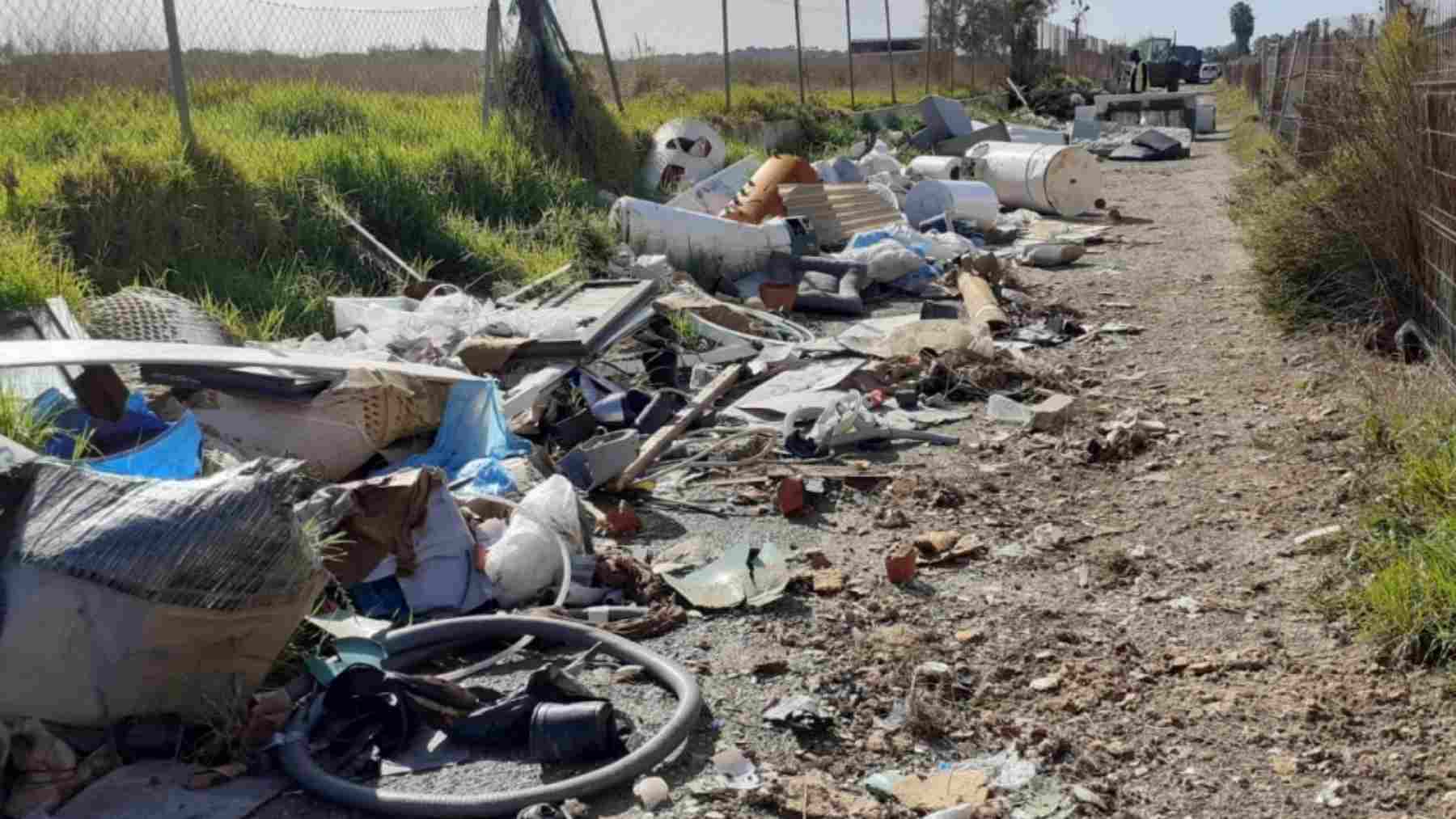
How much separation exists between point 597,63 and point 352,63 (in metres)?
4.46

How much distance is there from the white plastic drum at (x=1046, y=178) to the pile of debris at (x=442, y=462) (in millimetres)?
4441

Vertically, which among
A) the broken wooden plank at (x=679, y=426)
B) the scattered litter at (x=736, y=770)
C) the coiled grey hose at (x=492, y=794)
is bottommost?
the scattered litter at (x=736, y=770)

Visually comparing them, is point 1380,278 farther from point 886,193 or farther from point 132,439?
point 886,193

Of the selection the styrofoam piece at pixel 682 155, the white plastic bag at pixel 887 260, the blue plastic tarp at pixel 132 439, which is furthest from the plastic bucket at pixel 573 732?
the styrofoam piece at pixel 682 155

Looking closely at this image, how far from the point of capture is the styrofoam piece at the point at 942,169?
14453mm

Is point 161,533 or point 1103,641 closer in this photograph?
point 161,533

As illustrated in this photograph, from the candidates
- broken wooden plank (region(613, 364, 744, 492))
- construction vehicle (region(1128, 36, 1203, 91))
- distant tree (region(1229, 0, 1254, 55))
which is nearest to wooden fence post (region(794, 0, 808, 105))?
broken wooden plank (region(613, 364, 744, 492))

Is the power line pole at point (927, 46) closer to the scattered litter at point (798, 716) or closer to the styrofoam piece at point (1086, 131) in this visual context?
the styrofoam piece at point (1086, 131)

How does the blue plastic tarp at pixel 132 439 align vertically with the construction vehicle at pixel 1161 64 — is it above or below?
below

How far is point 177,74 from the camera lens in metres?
7.68

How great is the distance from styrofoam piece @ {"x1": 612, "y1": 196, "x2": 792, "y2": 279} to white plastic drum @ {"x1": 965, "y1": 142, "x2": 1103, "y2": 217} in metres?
5.19

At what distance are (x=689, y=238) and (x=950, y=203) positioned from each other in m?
3.80

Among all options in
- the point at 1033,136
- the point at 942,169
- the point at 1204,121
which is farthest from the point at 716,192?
the point at 1204,121

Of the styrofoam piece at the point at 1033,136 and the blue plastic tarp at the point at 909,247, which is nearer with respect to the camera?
the blue plastic tarp at the point at 909,247
